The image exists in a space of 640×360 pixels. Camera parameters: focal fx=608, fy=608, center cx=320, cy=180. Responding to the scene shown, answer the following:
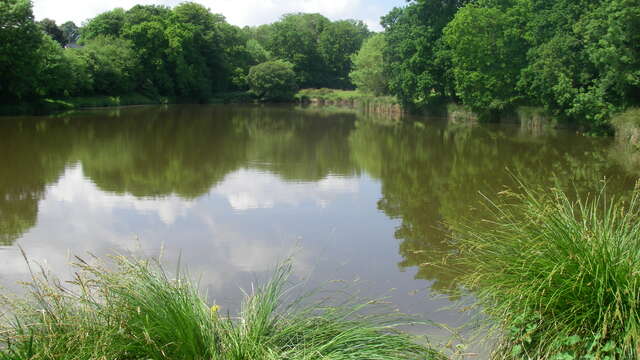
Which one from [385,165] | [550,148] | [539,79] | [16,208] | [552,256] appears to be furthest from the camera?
[539,79]

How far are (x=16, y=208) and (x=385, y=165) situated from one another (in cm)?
1004

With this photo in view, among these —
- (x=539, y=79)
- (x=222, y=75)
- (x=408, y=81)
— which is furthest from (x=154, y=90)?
(x=539, y=79)

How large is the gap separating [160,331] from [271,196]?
8.88m

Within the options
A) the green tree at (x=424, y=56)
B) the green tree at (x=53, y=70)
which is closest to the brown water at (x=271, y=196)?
the green tree at (x=53, y=70)

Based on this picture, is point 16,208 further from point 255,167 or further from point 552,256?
point 552,256

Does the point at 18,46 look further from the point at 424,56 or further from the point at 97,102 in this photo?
the point at 424,56

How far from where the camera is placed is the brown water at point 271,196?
23.0ft

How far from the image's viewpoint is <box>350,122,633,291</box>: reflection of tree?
834 centimetres

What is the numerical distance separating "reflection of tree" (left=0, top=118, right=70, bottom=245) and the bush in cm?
3851

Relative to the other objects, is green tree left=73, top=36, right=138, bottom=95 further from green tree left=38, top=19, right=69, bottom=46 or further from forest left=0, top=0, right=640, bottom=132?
green tree left=38, top=19, right=69, bottom=46

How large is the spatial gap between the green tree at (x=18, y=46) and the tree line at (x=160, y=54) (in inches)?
2.0

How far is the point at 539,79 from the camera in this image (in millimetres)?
26875

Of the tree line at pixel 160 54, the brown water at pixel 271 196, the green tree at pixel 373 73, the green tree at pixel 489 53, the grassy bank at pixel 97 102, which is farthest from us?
the green tree at pixel 373 73

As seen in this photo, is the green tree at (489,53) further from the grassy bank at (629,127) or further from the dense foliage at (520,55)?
the grassy bank at (629,127)
